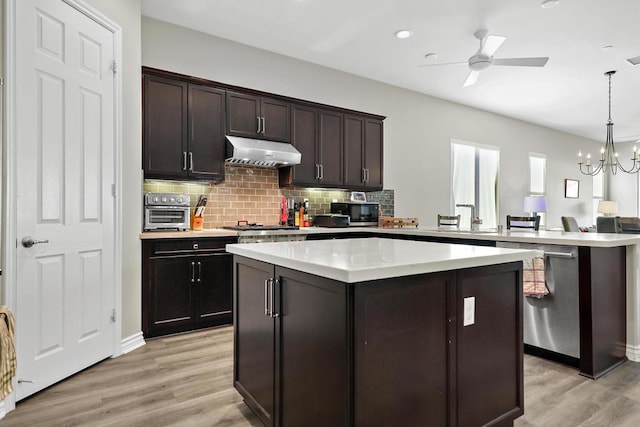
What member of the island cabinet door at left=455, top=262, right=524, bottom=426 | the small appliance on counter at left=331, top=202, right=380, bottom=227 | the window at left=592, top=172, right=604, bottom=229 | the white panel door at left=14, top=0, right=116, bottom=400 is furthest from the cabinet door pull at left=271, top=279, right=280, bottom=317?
the window at left=592, top=172, right=604, bottom=229

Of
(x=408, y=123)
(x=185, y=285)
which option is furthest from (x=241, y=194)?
(x=408, y=123)

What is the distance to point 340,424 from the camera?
135cm

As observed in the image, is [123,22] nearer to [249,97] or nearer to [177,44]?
[177,44]

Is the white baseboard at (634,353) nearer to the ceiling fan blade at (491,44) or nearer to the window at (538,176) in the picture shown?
the ceiling fan blade at (491,44)

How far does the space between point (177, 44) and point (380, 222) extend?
3.09 metres

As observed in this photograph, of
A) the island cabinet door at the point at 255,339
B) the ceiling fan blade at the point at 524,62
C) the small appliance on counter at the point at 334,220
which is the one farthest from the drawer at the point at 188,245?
the ceiling fan blade at the point at 524,62

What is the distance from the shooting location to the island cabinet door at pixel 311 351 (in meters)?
1.36

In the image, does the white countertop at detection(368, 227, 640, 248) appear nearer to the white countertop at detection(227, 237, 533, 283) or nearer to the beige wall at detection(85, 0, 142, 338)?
the white countertop at detection(227, 237, 533, 283)

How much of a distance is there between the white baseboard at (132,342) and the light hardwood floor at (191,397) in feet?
0.33

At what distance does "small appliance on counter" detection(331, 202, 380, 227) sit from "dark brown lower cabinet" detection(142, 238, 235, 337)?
5.72 feet

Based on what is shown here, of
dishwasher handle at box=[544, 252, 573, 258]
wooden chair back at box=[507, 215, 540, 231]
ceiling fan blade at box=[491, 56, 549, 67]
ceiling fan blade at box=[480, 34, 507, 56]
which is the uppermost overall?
ceiling fan blade at box=[480, 34, 507, 56]

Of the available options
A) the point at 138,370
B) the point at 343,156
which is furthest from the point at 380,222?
the point at 138,370

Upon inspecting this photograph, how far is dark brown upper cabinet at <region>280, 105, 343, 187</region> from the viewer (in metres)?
4.57

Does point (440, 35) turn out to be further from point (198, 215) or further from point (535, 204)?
point (535, 204)
